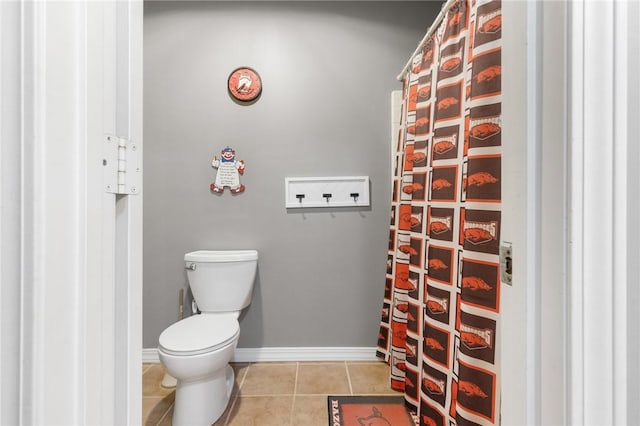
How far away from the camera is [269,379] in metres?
1.72

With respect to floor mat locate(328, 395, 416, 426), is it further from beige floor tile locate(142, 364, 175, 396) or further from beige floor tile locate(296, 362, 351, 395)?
beige floor tile locate(142, 364, 175, 396)

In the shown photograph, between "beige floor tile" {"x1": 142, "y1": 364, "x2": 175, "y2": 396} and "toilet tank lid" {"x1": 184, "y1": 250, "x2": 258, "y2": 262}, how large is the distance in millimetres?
718

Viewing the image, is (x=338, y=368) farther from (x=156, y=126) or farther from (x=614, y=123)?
(x=156, y=126)

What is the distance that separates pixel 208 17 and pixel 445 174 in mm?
1846

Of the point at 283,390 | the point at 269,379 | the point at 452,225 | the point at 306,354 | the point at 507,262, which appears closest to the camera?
the point at 507,262

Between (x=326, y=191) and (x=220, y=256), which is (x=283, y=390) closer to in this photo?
(x=220, y=256)

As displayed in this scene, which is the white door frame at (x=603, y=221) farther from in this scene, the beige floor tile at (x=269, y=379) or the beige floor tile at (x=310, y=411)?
the beige floor tile at (x=269, y=379)

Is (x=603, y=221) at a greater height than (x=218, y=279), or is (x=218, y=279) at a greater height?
(x=603, y=221)

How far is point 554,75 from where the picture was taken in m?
0.42

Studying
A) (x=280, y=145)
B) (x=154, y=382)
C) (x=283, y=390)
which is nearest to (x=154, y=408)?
(x=154, y=382)

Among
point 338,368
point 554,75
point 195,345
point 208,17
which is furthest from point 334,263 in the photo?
point 208,17
